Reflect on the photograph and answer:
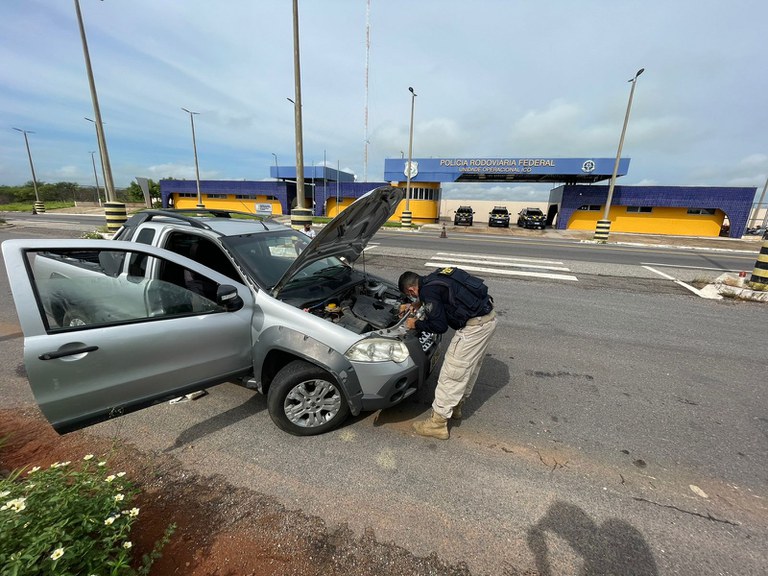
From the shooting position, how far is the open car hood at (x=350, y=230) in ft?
9.54

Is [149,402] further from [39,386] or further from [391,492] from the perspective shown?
[391,492]

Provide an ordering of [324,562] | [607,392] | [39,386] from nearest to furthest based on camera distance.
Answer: [324,562]
[39,386]
[607,392]

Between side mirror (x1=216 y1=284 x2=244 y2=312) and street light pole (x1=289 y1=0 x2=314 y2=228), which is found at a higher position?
street light pole (x1=289 y1=0 x2=314 y2=228)

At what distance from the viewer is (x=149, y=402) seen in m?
2.42

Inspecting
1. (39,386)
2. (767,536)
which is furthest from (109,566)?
(767,536)

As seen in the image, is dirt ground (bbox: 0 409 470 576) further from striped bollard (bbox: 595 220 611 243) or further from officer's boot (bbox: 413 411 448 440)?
striped bollard (bbox: 595 220 611 243)

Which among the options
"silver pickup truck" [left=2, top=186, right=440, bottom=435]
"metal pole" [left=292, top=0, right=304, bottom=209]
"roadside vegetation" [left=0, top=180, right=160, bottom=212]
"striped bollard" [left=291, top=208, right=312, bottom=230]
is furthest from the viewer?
"roadside vegetation" [left=0, top=180, right=160, bottom=212]

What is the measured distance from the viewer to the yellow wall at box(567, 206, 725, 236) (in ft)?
88.2

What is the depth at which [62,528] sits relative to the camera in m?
1.50

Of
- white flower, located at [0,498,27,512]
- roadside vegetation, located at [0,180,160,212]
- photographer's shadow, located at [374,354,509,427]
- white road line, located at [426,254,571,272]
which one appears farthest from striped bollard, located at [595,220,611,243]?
roadside vegetation, located at [0,180,160,212]

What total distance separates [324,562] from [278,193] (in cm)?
3932

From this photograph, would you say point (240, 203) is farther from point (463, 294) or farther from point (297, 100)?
point (463, 294)

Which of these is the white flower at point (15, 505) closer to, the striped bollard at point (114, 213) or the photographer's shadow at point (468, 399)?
the photographer's shadow at point (468, 399)

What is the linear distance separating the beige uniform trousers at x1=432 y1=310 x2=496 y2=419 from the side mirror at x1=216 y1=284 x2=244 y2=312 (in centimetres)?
177
